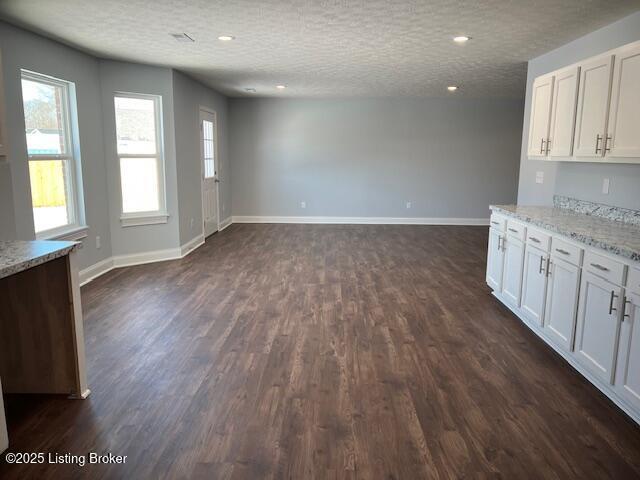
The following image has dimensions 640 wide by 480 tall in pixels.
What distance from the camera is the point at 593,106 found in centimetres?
346

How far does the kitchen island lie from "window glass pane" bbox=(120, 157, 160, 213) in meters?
3.39

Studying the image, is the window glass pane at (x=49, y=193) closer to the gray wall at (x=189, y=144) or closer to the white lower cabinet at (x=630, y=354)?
the gray wall at (x=189, y=144)

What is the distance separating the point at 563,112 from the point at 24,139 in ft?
15.2

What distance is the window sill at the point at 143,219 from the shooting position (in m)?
5.91

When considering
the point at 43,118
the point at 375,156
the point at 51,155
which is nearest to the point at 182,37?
the point at 43,118

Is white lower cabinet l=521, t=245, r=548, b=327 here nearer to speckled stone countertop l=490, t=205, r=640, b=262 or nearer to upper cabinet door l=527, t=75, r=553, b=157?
speckled stone countertop l=490, t=205, r=640, b=262

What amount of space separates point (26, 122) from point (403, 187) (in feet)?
22.4

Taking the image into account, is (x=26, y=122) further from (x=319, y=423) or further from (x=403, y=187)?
(x=403, y=187)

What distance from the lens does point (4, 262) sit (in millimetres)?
2240

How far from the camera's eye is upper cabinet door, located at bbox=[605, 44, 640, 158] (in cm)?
301

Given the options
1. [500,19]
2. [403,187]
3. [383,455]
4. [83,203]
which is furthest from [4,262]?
[403,187]

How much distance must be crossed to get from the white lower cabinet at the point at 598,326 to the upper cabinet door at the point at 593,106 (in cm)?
112

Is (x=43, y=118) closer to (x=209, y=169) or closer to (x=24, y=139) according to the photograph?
(x=24, y=139)

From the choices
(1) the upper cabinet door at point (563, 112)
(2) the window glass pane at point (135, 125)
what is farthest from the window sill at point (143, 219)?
(1) the upper cabinet door at point (563, 112)
